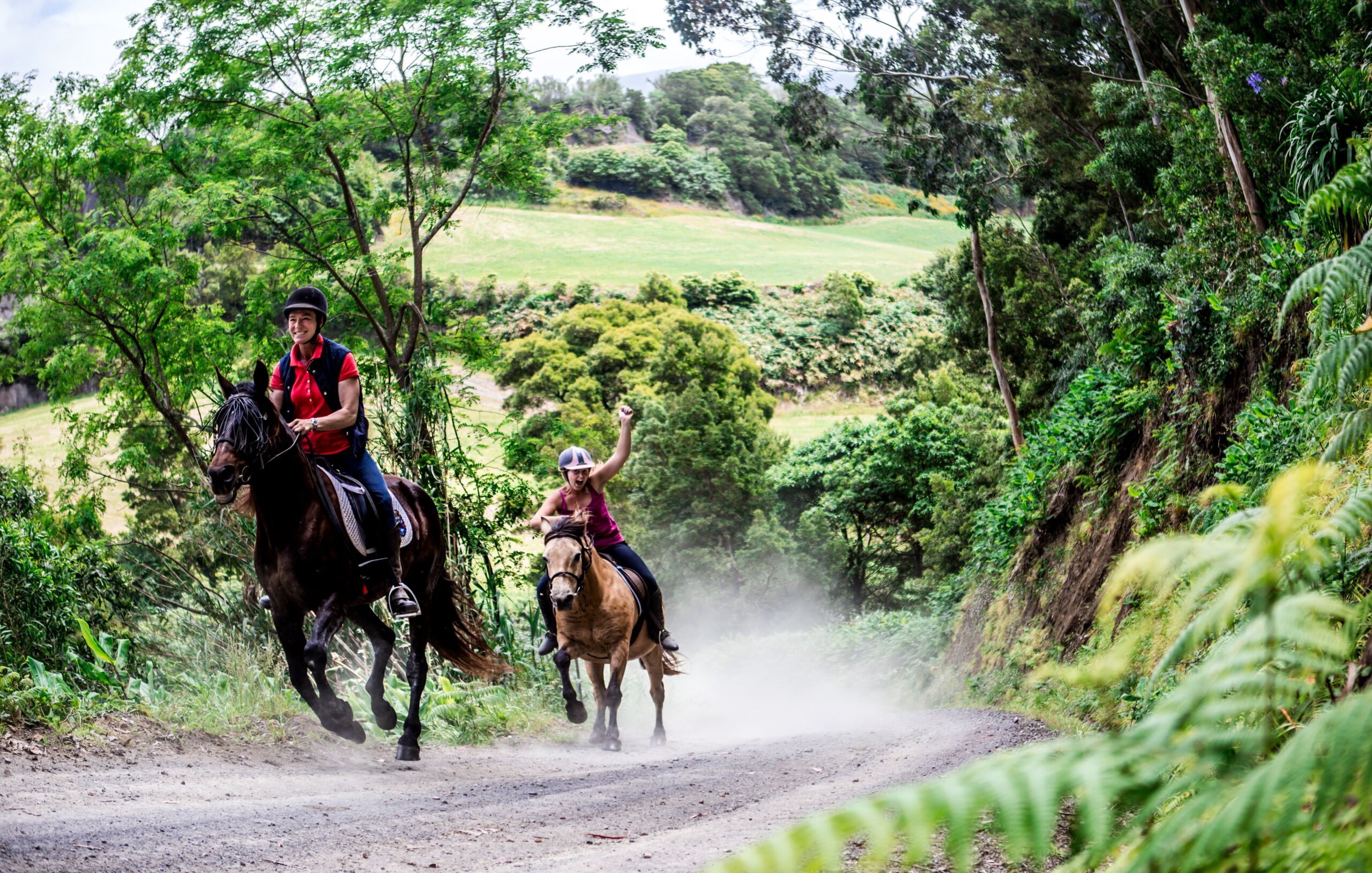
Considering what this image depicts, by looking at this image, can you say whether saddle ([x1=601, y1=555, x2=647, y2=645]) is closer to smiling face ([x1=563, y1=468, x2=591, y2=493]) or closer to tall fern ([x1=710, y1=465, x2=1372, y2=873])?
smiling face ([x1=563, y1=468, x2=591, y2=493])

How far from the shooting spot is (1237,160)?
1266 centimetres

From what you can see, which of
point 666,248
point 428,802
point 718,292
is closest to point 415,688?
point 428,802

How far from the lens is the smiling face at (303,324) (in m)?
8.84

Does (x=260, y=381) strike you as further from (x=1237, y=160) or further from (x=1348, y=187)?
(x=1237, y=160)

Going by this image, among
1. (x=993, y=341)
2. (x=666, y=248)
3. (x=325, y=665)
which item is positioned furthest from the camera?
(x=666, y=248)

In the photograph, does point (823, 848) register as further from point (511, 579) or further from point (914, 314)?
point (914, 314)

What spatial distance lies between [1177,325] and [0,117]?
2261cm

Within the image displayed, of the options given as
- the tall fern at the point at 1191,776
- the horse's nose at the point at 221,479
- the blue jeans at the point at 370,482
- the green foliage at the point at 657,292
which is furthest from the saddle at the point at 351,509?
the green foliage at the point at 657,292

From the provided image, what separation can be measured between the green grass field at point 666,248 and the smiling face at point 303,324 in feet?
241

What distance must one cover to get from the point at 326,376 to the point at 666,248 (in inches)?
3572

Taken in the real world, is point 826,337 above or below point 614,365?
above

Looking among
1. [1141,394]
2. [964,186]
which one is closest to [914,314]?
[964,186]

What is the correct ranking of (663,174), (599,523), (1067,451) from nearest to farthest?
1. (599,523)
2. (1067,451)
3. (663,174)

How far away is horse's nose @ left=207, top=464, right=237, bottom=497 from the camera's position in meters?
7.58
